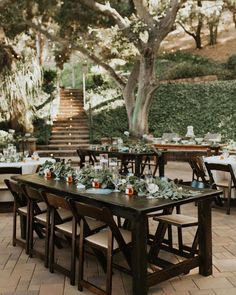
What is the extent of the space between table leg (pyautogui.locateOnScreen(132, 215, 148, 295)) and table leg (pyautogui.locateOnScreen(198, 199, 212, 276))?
746mm

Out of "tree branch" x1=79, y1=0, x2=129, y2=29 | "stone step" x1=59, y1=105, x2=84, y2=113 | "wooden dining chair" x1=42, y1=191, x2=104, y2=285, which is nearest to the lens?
"wooden dining chair" x1=42, y1=191, x2=104, y2=285

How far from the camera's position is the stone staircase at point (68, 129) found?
1273 cm

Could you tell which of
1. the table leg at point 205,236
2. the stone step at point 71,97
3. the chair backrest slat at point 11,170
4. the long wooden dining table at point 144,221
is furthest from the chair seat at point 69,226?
the stone step at point 71,97

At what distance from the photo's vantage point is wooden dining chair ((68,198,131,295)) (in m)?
2.94

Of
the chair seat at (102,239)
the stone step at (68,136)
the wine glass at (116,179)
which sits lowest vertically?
the chair seat at (102,239)

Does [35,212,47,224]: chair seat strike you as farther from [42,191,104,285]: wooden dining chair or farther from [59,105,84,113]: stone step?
[59,105,84,113]: stone step

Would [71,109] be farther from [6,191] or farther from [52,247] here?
[52,247]

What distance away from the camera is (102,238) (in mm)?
3234

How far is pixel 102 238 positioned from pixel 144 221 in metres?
0.48

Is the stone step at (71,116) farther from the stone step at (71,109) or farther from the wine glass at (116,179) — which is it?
the wine glass at (116,179)

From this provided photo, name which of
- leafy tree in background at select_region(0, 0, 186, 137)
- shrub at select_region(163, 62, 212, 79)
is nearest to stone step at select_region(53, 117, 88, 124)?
leafy tree in background at select_region(0, 0, 186, 137)

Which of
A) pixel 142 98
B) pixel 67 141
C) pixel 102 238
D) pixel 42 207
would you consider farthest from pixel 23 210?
pixel 67 141

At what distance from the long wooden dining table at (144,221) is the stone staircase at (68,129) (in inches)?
321

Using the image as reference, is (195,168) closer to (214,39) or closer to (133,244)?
(133,244)
